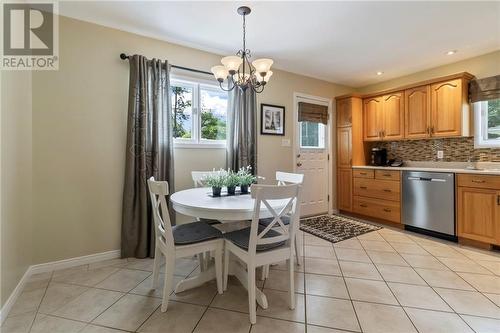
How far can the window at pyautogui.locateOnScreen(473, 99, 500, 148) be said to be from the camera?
125 inches

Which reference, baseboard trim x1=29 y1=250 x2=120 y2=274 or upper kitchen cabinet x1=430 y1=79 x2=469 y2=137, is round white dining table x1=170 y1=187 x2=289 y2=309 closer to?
baseboard trim x1=29 y1=250 x2=120 y2=274

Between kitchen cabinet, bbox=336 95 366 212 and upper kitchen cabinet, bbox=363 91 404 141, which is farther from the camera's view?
kitchen cabinet, bbox=336 95 366 212

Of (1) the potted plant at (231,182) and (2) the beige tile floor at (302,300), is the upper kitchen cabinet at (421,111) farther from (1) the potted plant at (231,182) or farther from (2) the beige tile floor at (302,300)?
(1) the potted plant at (231,182)

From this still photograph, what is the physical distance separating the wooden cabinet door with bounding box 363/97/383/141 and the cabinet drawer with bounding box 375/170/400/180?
2.15 ft

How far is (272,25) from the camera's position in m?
2.55

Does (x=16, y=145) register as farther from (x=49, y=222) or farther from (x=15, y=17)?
(x=15, y=17)

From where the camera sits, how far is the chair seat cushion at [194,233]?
1.77m

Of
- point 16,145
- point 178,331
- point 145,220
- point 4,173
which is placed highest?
point 16,145

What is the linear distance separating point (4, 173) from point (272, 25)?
262 centimetres

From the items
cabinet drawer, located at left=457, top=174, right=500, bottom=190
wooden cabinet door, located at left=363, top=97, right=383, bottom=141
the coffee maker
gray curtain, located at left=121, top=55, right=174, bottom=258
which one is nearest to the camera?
gray curtain, located at left=121, top=55, right=174, bottom=258

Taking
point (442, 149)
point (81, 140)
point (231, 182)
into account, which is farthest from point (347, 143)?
point (81, 140)

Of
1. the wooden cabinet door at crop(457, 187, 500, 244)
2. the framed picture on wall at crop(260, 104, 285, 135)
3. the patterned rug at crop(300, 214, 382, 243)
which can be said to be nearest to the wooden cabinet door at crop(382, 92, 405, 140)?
the wooden cabinet door at crop(457, 187, 500, 244)

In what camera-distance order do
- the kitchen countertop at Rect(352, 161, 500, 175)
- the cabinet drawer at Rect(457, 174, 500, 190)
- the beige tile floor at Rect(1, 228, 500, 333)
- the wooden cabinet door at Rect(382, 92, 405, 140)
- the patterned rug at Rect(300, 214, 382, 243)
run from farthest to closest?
1. the wooden cabinet door at Rect(382, 92, 405, 140)
2. the patterned rug at Rect(300, 214, 382, 243)
3. the kitchen countertop at Rect(352, 161, 500, 175)
4. the cabinet drawer at Rect(457, 174, 500, 190)
5. the beige tile floor at Rect(1, 228, 500, 333)

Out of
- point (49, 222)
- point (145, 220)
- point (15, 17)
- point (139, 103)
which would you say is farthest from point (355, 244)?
point (15, 17)
